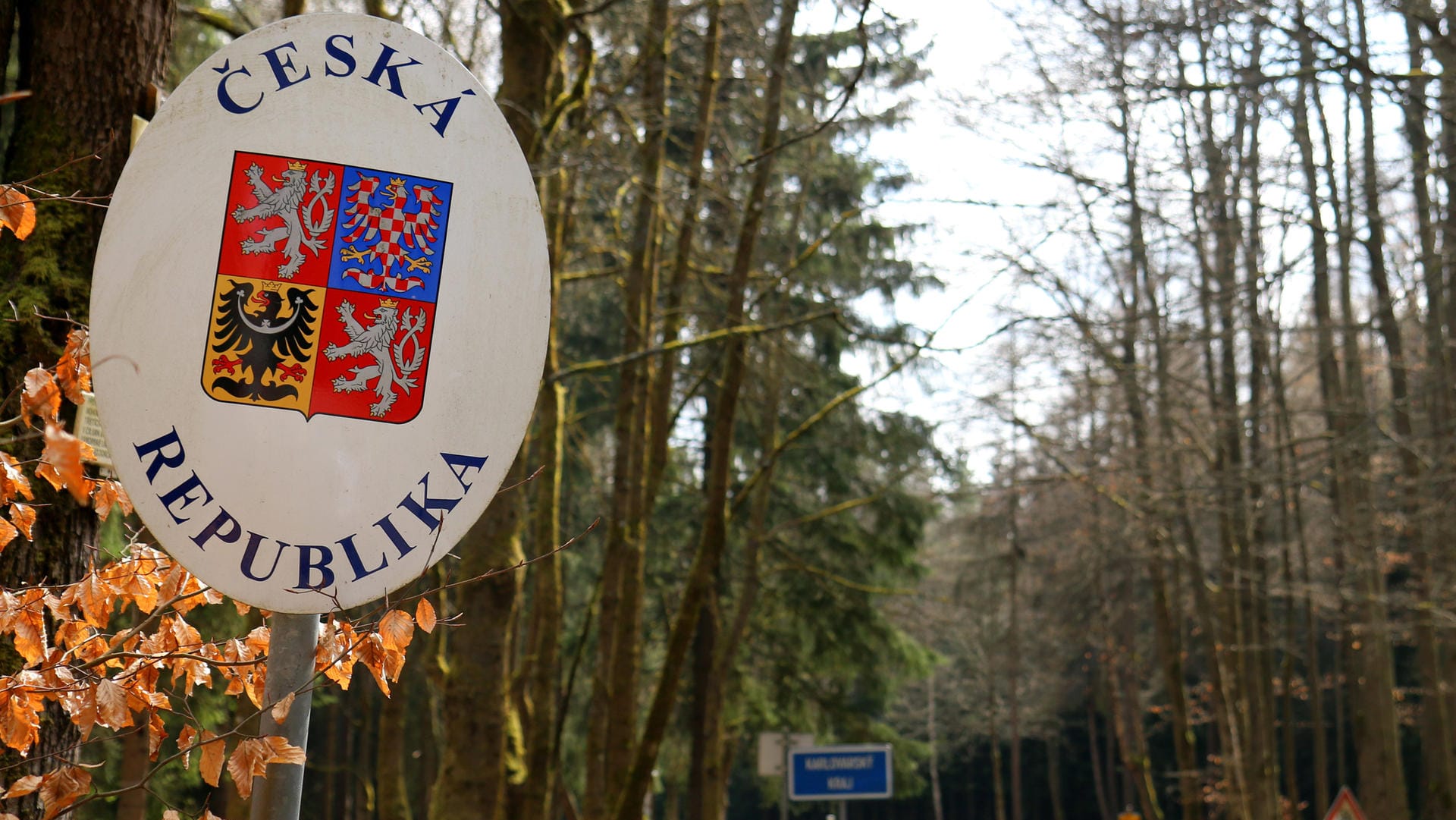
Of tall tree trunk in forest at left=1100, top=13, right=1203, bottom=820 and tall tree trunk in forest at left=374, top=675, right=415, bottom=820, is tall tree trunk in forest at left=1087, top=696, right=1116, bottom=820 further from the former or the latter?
tall tree trunk in forest at left=374, top=675, right=415, bottom=820

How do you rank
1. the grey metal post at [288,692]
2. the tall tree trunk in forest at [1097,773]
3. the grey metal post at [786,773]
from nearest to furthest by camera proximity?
the grey metal post at [288,692]
the grey metal post at [786,773]
the tall tree trunk in forest at [1097,773]

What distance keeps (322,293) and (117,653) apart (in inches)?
42.2

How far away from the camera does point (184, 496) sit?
177 cm

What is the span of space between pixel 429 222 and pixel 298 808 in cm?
Answer: 86

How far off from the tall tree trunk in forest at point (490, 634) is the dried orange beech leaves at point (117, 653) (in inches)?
139

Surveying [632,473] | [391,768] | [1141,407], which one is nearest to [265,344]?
[632,473]

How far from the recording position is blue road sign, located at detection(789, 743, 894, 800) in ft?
41.3

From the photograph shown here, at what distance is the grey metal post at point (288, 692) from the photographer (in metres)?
1.75

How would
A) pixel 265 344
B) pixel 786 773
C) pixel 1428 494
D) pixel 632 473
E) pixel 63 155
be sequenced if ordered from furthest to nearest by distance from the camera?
pixel 786 773 < pixel 1428 494 < pixel 632 473 < pixel 63 155 < pixel 265 344

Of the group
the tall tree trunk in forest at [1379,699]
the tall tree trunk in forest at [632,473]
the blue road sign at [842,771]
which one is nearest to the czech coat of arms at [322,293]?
the tall tree trunk in forest at [632,473]

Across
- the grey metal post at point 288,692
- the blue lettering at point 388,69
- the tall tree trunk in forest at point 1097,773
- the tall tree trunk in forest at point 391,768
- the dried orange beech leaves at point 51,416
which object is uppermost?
the blue lettering at point 388,69

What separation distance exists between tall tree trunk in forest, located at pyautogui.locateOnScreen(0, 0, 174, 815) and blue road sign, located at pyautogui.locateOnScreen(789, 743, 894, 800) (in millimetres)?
10111

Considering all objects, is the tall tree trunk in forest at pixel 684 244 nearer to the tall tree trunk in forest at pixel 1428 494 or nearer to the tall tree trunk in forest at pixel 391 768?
the tall tree trunk in forest at pixel 391 768

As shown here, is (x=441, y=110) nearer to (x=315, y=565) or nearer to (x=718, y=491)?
(x=315, y=565)
